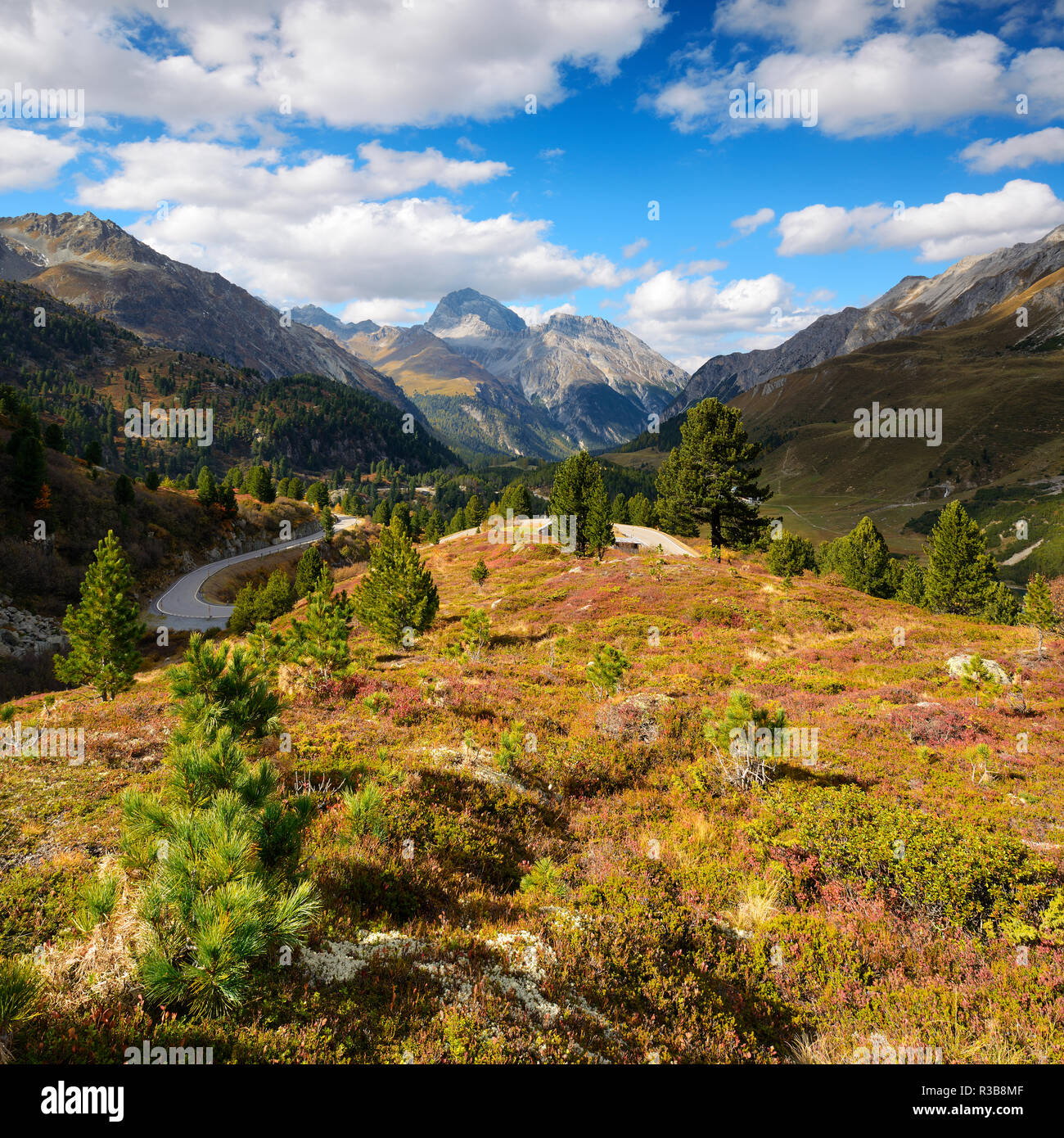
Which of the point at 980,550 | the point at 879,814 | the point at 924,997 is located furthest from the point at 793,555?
the point at 924,997

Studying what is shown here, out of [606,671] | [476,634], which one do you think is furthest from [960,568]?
[606,671]

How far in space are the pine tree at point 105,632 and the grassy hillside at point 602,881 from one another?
16.2 m

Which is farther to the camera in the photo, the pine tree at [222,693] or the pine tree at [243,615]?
the pine tree at [243,615]

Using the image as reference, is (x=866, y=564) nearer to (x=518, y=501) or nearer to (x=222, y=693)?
(x=518, y=501)

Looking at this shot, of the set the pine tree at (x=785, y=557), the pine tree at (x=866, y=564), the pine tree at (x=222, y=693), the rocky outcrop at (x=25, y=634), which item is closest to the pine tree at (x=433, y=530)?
the rocky outcrop at (x=25, y=634)

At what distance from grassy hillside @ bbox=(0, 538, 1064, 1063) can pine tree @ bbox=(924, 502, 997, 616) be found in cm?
3800

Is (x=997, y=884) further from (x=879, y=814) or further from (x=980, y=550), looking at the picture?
(x=980, y=550)

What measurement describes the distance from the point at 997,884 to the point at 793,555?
64.9 m

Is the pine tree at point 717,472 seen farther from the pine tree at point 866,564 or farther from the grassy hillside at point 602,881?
the pine tree at point 866,564

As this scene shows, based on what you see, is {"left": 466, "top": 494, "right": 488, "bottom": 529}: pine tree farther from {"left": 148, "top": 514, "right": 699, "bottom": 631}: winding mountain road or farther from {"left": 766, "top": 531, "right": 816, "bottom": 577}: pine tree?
{"left": 766, "top": 531, "right": 816, "bottom": 577}: pine tree

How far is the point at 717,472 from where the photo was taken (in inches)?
1634

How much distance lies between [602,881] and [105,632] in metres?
31.8

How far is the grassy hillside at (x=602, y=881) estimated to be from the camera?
4.61 m

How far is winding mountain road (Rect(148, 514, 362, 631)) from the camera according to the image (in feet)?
187
